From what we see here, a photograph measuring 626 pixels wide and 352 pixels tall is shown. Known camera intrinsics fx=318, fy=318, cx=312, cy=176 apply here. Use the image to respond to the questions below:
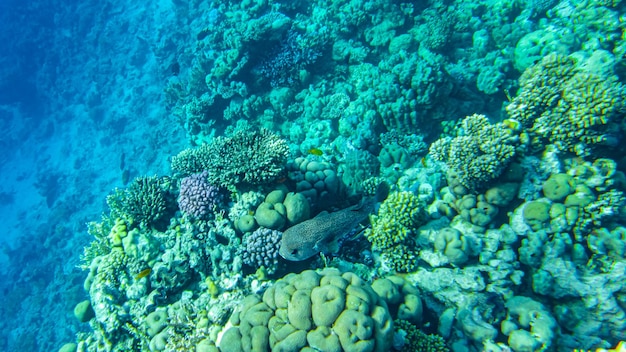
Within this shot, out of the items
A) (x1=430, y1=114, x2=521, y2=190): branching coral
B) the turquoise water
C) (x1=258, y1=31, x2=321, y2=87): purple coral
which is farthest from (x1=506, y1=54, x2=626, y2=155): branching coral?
(x1=258, y1=31, x2=321, y2=87): purple coral

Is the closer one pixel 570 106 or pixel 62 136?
pixel 570 106

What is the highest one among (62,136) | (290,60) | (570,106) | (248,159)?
(62,136)

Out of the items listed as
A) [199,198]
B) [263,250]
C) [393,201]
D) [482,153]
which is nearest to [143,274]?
[199,198]

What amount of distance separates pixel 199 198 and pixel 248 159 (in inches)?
48.4

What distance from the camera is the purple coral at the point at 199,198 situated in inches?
243

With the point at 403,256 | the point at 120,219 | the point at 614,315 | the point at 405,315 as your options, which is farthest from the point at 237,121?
the point at 614,315

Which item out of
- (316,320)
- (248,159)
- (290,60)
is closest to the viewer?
(316,320)

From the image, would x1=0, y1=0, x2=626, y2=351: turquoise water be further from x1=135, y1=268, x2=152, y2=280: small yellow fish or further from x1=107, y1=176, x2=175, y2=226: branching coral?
x1=135, y1=268, x2=152, y2=280: small yellow fish

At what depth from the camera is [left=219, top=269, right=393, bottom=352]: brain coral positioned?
3586 mm

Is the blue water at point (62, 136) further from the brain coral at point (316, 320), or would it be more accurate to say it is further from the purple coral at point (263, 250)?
the brain coral at point (316, 320)

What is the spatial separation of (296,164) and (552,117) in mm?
5000

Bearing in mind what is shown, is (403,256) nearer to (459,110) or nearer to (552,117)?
(552,117)

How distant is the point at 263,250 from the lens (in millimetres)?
5492

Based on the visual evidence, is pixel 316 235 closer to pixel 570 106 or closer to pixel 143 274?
pixel 143 274
